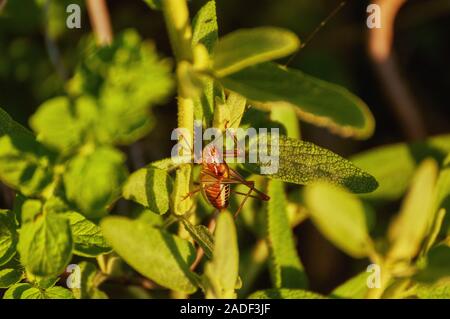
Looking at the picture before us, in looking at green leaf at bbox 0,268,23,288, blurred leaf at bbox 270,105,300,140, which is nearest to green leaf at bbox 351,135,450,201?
blurred leaf at bbox 270,105,300,140

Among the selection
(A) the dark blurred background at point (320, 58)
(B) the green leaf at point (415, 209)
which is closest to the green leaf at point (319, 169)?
(B) the green leaf at point (415, 209)

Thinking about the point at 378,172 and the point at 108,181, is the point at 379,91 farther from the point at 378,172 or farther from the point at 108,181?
the point at 108,181

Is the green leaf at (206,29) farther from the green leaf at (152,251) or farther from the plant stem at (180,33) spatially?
the green leaf at (152,251)

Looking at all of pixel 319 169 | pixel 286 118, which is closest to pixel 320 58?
pixel 286 118

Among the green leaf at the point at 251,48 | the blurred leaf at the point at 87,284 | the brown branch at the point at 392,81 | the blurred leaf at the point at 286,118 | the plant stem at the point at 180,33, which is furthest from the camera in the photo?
the brown branch at the point at 392,81

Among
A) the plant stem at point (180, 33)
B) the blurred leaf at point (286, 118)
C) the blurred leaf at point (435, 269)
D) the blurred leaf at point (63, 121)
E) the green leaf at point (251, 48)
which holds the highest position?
the blurred leaf at point (286, 118)

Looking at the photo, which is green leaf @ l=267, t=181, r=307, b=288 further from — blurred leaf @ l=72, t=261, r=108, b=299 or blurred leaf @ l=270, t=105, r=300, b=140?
blurred leaf @ l=72, t=261, r=108, b=299

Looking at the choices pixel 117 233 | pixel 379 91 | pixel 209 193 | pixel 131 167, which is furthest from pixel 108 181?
pixel 379 91
